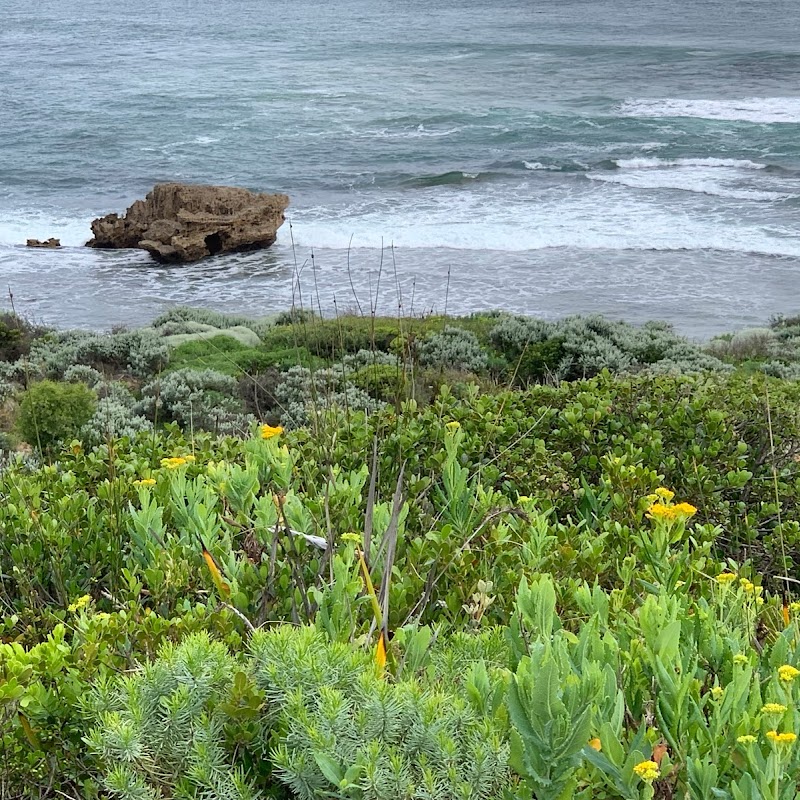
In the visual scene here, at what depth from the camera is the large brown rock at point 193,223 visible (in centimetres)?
2317

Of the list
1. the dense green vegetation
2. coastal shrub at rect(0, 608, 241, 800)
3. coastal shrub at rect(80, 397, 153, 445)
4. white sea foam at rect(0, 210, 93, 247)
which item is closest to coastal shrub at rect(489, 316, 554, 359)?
coastal shrub at rect(80, 397, 153, 445)

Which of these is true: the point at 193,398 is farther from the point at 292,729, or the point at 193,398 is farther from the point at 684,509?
the point at 292,729

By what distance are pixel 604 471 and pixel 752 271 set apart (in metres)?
18.9

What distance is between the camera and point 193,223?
23.4 m

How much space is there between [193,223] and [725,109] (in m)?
26.1

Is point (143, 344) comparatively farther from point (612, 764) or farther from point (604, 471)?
point (612, 764)

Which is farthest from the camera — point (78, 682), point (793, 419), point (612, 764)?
point (793, 419)

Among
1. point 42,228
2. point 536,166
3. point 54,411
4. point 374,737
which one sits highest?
point 374,737

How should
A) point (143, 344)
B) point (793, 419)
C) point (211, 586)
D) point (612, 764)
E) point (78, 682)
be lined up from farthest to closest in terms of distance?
point (143, 344) < point (793, 419) < point (211, 586) < point (78, 682) < point (612, 764)

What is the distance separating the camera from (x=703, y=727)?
179 cm

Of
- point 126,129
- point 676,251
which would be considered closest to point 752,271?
point 676,251

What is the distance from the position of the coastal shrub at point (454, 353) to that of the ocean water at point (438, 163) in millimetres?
732

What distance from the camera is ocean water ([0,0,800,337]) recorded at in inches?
807

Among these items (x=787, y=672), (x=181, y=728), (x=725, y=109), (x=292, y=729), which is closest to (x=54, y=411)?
(x=181, y=728)
